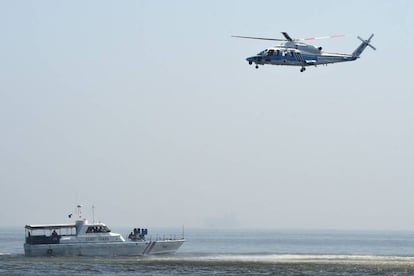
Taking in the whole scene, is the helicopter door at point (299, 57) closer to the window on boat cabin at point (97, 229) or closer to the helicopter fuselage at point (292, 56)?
the helicopter fuselage at point (292, 56)

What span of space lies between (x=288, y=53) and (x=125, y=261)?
24.6 meters

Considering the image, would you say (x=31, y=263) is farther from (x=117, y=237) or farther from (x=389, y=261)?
(x=389, y=261)

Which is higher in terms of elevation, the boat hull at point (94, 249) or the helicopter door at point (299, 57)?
the helicopter door at point (299, 57)

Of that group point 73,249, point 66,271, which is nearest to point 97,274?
point 66,271

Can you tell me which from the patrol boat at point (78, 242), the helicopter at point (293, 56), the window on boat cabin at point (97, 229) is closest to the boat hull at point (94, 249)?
the patrol boat at point (78, 242)

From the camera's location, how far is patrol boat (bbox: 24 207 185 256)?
80375mm

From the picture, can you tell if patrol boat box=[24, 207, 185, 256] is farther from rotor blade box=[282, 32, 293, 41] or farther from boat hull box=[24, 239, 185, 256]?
rotor blade box=[282, 32, 293, 41]

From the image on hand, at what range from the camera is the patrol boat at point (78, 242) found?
264ft

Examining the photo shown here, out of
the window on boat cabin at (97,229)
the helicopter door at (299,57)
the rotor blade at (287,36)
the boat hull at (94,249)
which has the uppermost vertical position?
the rotor blade at (287,36)

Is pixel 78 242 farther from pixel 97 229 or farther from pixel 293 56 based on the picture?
pixel 293 56

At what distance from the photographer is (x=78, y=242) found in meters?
81.1

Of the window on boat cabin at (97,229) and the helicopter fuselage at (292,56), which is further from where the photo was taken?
the window on boat cabin at (97,229)

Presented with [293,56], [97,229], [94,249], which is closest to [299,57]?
[293,56]

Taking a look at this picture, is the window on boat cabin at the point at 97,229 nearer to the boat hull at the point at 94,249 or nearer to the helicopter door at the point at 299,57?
the boat hull at the point at 94,249
